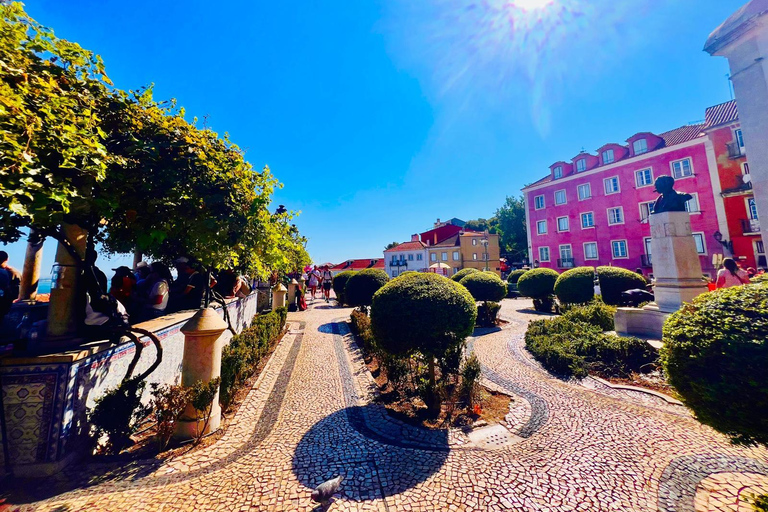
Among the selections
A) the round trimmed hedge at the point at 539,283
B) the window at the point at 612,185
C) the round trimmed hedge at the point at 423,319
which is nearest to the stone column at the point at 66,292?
the round trimmed hedge at the point at 423,319

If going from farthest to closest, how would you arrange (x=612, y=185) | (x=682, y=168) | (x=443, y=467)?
1. (x=612, y=185)
2. (x=682, y=168)
3. (x=443, y=467)

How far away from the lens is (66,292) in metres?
3.60

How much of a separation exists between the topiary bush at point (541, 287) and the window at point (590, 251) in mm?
13864

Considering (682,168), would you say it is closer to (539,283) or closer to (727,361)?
(539,283)

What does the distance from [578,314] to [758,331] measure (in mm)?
8490

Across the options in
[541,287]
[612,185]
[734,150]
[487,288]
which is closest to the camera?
[487,288]

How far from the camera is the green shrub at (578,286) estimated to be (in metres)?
13.2

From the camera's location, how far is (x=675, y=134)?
2359 centimetres

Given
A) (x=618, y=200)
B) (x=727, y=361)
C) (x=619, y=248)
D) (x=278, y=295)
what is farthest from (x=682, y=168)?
(x=278, y=295)

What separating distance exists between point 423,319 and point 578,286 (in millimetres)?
12372

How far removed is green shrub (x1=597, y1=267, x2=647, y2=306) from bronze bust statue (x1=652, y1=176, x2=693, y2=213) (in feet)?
17.0

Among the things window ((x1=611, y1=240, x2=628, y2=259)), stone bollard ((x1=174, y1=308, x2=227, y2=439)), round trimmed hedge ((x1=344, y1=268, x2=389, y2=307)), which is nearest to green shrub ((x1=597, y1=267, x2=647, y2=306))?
round trimmed hedge ((x1=344, y1=268, x2=389, y2=307))

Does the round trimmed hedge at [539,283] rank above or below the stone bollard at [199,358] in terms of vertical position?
above

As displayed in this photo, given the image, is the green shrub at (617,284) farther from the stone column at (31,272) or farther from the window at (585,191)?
the stone column at (31,272)
